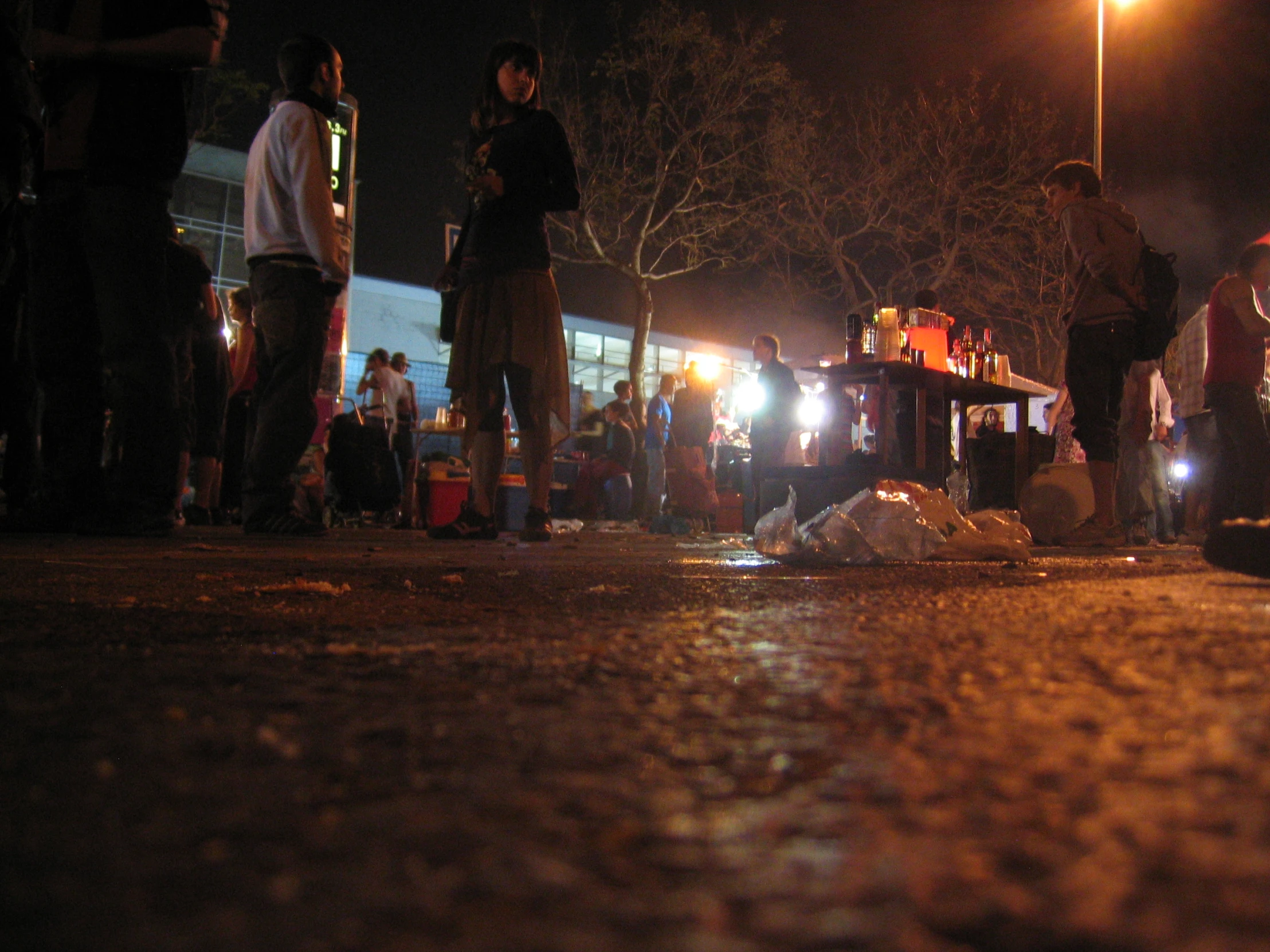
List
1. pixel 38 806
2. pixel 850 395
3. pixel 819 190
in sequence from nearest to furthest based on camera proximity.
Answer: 1. pixel 38 806
2. pixel 850 395
3. pixel 819 190

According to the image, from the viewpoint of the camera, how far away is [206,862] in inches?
12.8

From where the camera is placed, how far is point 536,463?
144 inches

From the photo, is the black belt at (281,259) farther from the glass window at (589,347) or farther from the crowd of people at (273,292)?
the glass window at (589,347)

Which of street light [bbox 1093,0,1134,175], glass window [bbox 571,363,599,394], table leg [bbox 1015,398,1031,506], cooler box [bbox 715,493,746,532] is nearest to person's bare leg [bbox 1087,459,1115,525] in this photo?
table leg [bbox 1015,398,1031,506]

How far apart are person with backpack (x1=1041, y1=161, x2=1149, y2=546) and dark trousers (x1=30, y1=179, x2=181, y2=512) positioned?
394 centimetres

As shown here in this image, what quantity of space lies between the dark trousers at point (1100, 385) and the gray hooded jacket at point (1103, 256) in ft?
0.25

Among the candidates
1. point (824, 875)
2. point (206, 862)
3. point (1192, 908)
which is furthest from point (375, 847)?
point (1192, 908)

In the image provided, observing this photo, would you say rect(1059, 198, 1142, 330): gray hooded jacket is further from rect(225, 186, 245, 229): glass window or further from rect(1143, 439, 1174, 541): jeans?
rect(225, 186, 245, 229): glass window

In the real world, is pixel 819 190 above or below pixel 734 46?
below

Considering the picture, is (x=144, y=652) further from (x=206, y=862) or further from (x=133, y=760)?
(x=206, y=862)

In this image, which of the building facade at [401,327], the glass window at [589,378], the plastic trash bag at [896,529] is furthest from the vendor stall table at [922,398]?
the glass window at [589,378]

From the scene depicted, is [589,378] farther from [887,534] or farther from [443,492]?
[887,534]

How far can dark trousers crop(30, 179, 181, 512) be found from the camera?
299 centimetres

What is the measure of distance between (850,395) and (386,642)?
6131 mm
